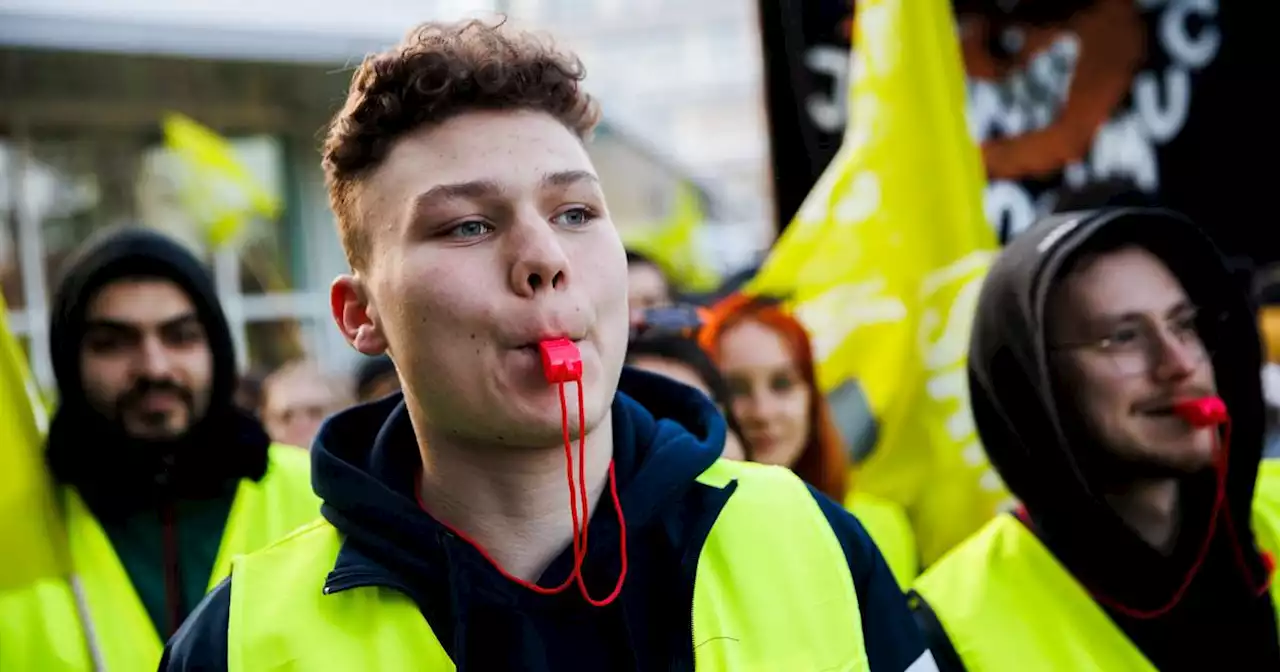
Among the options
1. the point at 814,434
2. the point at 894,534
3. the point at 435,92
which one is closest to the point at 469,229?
the point at 435,92

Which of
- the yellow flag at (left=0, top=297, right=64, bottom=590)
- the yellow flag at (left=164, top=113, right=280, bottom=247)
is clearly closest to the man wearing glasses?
the yellow flag at (left=0, top=297, right=64, bottom=590)

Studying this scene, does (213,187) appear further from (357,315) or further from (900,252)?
(357,315)

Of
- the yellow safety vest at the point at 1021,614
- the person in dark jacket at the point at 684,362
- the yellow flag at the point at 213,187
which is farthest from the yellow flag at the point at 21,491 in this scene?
the yellow flag at the point at 213,187

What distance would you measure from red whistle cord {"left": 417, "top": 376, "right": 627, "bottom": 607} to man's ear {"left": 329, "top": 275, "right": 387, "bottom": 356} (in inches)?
10.9

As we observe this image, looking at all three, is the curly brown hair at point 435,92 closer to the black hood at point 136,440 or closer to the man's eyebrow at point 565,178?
the man's eyebrow at point 565,178

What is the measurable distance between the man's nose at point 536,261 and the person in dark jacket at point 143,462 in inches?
67.4

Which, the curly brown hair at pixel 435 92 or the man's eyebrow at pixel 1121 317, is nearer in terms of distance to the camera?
the curly brown hair at pixel 435 92

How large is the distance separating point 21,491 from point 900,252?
2432 mm

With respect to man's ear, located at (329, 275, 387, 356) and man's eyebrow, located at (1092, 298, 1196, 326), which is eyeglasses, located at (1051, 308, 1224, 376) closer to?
A: man's eyebrow, located at (1092, 298, 1196, 326)

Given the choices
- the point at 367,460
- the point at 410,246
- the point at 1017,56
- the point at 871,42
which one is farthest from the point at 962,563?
the point at 1017,56

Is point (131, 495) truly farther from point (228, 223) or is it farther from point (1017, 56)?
point (228, 223)

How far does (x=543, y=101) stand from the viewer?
5.87 ft

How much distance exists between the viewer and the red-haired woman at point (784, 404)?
3.90 m

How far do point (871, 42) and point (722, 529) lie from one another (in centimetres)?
251
